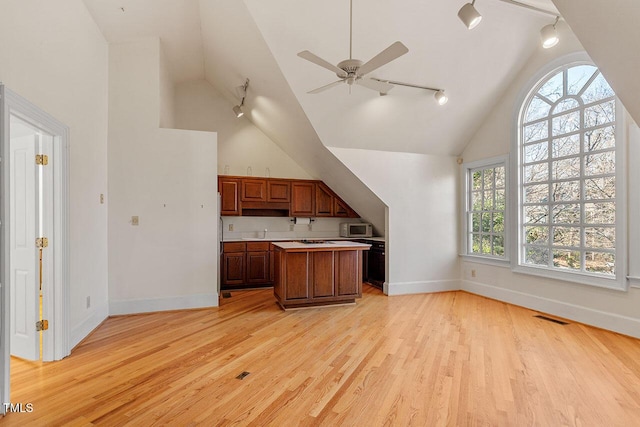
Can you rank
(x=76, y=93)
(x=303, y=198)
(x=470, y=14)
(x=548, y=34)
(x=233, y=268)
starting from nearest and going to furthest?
1. (x=470, y=14)
2. (x=76, y=93)
3. (x=548, y=34)
4. (x=233, y=268)
5. (x=303, y=198)

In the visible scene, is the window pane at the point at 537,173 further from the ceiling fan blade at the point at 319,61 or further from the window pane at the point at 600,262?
the ceiling fan blade at the point at 319,61

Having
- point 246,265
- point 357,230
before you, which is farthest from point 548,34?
point 246,265

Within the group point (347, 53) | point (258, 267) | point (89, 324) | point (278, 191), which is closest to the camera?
point (89, 324)

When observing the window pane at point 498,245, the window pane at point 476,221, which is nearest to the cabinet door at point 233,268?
the window pane at point 476,221

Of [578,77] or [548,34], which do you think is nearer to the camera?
[548,34]

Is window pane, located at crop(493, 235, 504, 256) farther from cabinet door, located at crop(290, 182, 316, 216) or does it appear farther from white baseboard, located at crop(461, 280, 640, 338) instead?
cabinet door, located at crop(290, 182, 316, 216)

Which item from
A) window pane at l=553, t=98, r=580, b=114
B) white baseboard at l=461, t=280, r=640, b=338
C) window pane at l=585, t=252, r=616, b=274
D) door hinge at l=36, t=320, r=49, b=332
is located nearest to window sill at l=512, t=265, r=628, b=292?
window pane at l=585, t=252, r=616, b=274

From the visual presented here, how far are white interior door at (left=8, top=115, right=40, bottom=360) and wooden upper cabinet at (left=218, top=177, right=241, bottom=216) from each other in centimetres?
340

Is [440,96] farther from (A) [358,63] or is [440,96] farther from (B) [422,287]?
(B) [422,287]

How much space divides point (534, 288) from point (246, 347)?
163 inches

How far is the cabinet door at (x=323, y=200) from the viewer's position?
23.1 feet

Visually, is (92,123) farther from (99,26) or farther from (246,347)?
(246,347)

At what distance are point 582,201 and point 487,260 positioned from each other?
1.71 metres

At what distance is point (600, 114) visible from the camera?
415 centimetres
